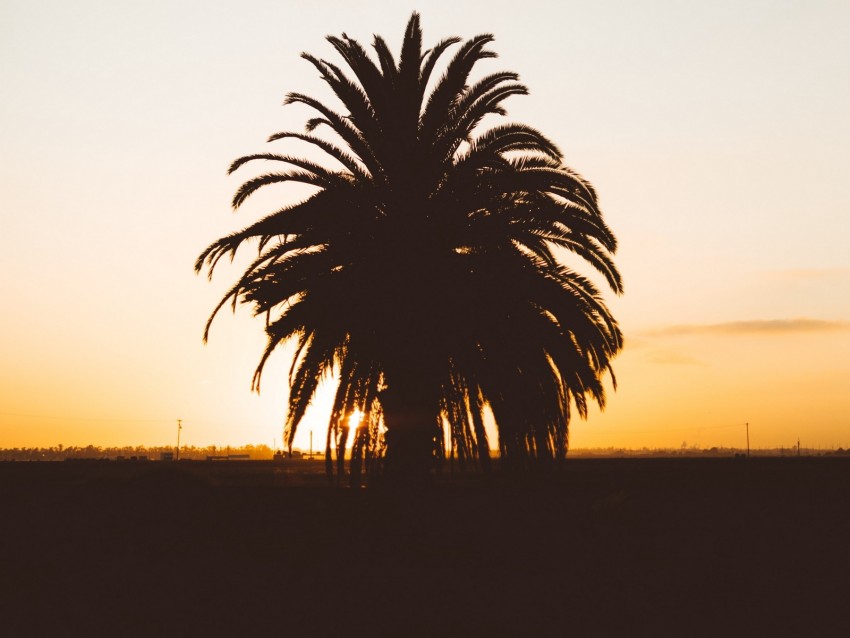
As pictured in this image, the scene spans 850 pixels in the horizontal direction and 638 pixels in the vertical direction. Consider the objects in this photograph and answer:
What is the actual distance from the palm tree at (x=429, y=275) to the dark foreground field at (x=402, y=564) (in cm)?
150

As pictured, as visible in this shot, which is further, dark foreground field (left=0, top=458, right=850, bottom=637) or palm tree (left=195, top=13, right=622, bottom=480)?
palm tree (left=195, top=13, right=622, bottom=480)

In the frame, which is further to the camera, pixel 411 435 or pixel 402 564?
pixel 411 435

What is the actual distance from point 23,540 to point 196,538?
2.98 meters

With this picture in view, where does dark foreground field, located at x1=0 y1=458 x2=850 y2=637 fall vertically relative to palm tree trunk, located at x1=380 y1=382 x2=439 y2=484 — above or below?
below

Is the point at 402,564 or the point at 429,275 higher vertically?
the point at 429,275

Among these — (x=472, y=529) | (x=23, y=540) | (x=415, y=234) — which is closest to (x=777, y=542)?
(x=472, y=529)

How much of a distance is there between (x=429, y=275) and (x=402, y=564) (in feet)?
17.6

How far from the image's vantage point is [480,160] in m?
17.9

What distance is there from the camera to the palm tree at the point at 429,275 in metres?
16.9

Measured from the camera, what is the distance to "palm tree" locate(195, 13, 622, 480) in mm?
16891

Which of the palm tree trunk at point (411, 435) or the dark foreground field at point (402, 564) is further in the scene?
the palm tree trunk at point (411, 435)

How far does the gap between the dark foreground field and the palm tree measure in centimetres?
150

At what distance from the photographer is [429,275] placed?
17.1 m

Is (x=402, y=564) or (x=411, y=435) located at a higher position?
(x=411, y=435)
